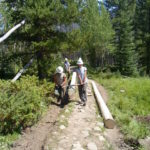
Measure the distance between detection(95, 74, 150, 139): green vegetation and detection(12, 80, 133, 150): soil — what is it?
47 centimetres

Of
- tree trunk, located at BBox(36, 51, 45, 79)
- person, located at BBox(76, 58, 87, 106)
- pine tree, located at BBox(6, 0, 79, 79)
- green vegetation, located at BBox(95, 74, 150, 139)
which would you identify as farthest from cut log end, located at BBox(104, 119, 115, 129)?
tree trunk, located at BBox(36, 51, 45, 79)

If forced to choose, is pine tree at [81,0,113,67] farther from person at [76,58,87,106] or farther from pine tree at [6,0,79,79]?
person at [76,58,87,106]

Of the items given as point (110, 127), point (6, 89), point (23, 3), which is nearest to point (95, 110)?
point (110, 127)

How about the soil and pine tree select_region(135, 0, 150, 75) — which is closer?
the soil

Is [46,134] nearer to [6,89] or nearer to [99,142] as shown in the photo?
[99,142]

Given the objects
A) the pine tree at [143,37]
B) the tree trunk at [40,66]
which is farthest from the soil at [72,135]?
the pine tree at [143,37]

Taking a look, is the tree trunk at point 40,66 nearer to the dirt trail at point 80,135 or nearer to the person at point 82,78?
the person at point 82,78

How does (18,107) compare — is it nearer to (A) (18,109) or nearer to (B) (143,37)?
(A) (18,109)

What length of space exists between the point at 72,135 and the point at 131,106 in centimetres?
449

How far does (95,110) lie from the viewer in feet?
27.5

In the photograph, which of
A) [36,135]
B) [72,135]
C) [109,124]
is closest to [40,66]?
[36,135]

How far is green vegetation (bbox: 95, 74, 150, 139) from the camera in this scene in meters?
6.70

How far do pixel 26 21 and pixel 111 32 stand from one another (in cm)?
1833

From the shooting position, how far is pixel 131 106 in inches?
383
